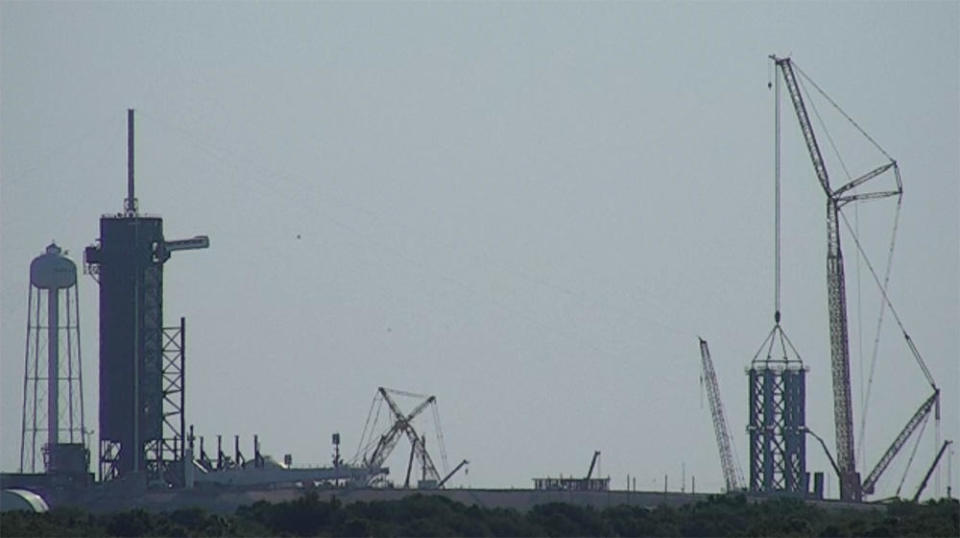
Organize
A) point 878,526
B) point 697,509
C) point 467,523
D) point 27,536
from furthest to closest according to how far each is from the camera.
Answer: point 697,509 < point 467,523 < point 878,526 < point 27,536

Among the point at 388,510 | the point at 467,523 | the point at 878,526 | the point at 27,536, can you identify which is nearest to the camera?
the point at 27,536

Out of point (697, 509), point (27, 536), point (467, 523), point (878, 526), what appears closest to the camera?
point (27, 536)

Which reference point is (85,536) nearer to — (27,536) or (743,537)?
(27,536)

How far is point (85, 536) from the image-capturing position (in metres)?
150

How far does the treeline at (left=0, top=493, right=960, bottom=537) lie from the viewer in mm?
155500

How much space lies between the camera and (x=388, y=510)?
179m

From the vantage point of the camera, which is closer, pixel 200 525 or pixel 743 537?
pixel 743 537

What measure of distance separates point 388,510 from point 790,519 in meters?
28.4

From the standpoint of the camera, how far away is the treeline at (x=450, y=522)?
510 ft

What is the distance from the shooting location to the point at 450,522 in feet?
547

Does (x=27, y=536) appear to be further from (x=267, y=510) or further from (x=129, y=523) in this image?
(x=267, y=510)

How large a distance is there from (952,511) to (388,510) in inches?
1522

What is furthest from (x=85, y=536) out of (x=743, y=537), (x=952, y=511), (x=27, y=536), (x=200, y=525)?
(x=952, y=511)

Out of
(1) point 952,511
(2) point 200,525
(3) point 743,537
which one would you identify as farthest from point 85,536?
(1) point 952,511
